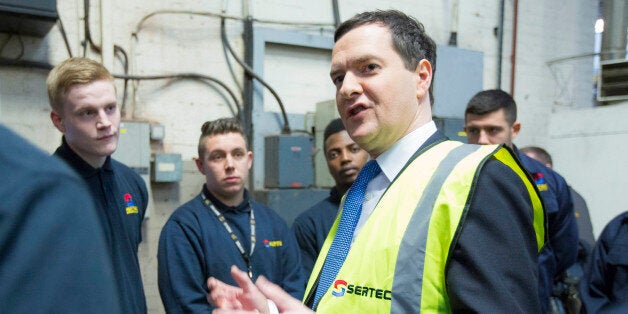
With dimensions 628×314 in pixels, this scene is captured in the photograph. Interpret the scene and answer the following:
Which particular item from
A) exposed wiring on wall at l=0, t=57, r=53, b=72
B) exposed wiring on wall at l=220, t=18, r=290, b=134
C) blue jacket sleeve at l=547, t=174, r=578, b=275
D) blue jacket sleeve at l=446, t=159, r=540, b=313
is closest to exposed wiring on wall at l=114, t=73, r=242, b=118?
exposed wiring on wall at l=220, t=18, r=290, b=134

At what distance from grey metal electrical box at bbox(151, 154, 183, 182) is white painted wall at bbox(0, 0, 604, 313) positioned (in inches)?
5.1

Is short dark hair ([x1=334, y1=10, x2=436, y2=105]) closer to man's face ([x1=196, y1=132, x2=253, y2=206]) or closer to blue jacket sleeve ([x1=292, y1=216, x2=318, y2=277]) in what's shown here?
man's face ([x1=196, y1=132, x2=253, y2=206])

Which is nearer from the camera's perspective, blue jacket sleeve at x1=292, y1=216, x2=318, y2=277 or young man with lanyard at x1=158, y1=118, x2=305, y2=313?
young man with lanyard at x1=158, y1=118, x2=305, y2=313

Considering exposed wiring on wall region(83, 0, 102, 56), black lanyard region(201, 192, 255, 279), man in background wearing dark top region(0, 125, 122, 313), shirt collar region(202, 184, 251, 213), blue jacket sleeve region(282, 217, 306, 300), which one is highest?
exposed wiring on wall region(83, 0, 102, 56)

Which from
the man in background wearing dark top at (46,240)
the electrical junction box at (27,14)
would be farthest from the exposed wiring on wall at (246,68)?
the man in background wearing dark top at (46,240)

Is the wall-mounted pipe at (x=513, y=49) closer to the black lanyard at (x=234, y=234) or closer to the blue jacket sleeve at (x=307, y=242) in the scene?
the blue jacket sleeve at (x=307, y=242)

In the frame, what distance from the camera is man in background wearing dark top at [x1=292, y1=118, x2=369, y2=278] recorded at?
2.48 meters

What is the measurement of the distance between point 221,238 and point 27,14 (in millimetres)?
1925

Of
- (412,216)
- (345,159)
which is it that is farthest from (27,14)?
(412,216)

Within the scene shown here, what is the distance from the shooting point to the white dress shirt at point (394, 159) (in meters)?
1.18

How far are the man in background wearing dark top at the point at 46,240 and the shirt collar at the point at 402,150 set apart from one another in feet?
2.56

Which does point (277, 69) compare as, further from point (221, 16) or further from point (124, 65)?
point (124, 65)

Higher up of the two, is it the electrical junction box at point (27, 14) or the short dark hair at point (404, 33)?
the electrical junction box at point (27, 14)

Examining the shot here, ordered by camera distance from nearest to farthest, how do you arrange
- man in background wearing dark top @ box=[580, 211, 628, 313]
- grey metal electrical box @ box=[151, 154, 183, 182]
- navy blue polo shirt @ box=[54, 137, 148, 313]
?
navy blue polo shirt @ box=[54, 137, 148, 313], man in background wearing dark top @ box=[580, 211, 628, 313], grey metal electrical box @ box=[151, 154, 183, 182]
